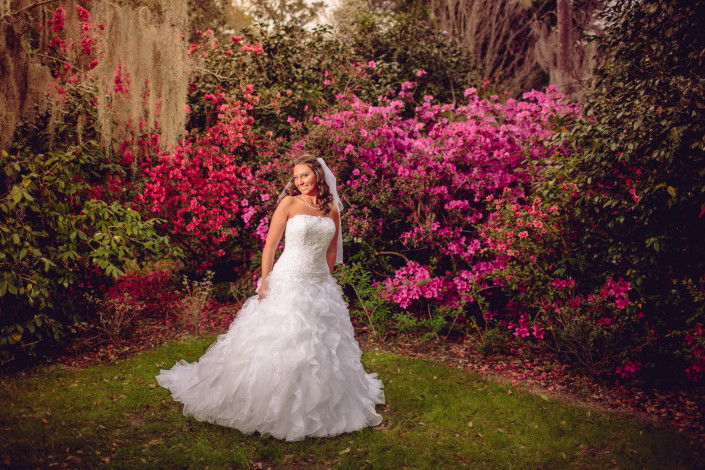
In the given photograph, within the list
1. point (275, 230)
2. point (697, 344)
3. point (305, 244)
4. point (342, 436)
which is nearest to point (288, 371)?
point (342, 436)

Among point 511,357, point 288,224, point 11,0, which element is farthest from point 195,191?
point 511,357

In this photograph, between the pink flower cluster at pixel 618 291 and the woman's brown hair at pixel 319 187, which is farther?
the pink flower cluster at pixel 618 291

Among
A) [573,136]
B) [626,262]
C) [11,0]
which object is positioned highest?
[11,0]

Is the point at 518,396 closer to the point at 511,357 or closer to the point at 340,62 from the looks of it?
the point at 511,357

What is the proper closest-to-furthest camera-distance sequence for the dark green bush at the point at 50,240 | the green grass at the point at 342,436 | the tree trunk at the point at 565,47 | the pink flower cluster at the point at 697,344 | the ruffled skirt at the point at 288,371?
the green grass at the point at 342,436 → the ruffled skirt at the point at 288,371 → the pink flower cluster at the point at 697,344 → the dark green bush at the point at 50,240 → the tree trunk at the point at 565,47

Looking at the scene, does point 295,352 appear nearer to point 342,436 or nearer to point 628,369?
point 342,436

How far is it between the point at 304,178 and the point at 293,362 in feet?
4.43

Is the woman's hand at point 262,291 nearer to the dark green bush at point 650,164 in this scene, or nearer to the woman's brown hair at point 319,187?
the woman's brown hair at point 319,187

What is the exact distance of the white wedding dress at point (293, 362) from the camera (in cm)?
334

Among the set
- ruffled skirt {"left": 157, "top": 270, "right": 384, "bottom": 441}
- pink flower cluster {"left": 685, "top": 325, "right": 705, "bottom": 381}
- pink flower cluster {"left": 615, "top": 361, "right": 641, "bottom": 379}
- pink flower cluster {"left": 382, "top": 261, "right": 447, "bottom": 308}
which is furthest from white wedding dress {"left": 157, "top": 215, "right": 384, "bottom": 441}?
pink flower cluster {"left": 685, "top": 325, "right": 705, "bottom": 381}

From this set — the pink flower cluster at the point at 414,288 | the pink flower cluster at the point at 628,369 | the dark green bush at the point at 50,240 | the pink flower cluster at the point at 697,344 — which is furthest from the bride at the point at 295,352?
the pink flower cluster at the point at 697,344

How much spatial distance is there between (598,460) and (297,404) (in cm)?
208

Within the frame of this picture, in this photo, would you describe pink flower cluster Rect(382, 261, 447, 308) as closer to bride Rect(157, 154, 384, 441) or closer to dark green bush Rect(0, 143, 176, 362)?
bride Rect(157, 154, 384, 441)

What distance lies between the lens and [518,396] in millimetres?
4270
